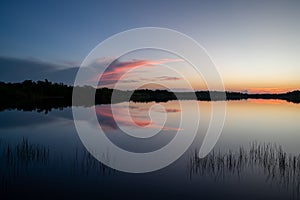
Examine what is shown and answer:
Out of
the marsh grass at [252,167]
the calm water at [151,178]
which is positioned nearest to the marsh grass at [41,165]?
the calm water at [151,178]

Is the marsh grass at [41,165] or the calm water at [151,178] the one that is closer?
the calm water at [151,178]

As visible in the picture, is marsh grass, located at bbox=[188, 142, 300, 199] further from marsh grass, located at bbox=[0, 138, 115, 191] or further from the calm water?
marsh grass, located at bbox=[0, 138, 115, 191]

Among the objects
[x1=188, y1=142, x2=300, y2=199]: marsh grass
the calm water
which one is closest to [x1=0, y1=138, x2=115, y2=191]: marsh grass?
the calm water

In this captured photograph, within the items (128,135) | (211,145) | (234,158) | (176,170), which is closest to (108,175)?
(176,170)

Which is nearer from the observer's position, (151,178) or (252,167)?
(151,178)

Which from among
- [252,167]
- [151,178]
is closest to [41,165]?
[151,178]

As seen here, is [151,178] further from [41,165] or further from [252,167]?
[41,165]

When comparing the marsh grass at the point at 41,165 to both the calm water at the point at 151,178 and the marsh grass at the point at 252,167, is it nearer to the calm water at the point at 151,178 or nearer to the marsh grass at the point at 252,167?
the calm water at the point at 151,178

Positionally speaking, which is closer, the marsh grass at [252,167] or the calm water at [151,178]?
the calm water at [151,178]

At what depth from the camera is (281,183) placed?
337 inches

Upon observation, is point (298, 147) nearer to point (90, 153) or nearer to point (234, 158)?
point (234, 158)

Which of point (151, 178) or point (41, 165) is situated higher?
point (41, 165)

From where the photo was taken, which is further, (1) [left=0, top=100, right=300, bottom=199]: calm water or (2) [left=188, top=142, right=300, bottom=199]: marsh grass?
(2) [left=188, top=142, right=300, bottom=199]: marsh grass

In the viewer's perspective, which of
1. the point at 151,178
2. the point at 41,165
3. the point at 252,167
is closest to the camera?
the point at 151,178
